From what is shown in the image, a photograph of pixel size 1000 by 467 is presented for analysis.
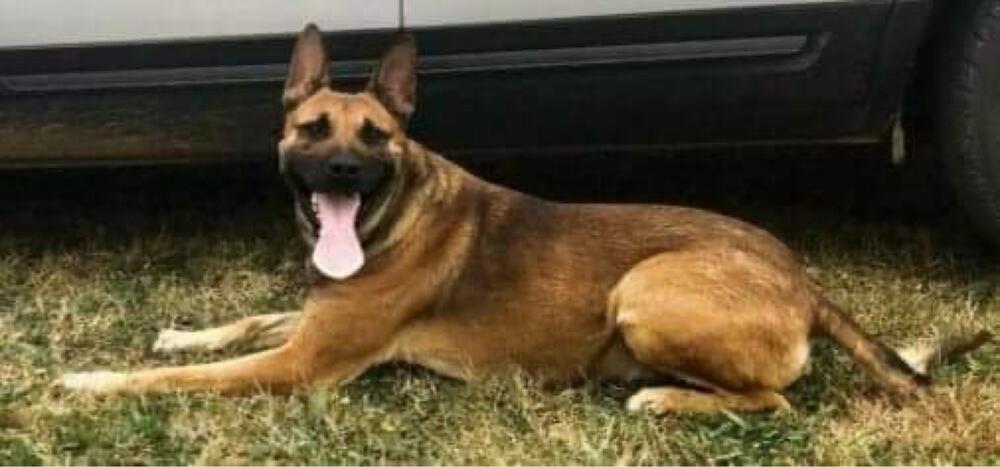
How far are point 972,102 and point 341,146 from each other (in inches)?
65.7

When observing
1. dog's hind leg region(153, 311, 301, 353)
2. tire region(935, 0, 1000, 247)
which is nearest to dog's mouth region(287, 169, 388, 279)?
dog's hind leg region(153, 311, 301, 353)

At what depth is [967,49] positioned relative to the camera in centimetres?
463

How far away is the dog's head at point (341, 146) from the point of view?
412 centimetres

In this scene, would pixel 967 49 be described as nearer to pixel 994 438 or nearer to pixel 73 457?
pixel 994 438

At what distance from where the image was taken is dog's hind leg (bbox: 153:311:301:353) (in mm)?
4523

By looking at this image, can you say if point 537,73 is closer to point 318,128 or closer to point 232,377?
point 318,128

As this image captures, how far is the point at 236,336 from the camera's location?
15.0ft

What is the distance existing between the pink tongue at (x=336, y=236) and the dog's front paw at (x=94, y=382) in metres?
0.52

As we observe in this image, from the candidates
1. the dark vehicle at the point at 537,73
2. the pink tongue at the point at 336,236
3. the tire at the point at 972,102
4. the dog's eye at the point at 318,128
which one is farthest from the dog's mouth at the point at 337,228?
the tire at the point at 972,102

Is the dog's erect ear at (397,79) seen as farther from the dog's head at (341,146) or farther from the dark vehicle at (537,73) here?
the dark vehicle at (537,73)

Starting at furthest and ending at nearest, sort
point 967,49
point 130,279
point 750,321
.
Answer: point 130,279
point 967,49
point 750,321

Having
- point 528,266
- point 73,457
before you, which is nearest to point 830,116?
point 528,266

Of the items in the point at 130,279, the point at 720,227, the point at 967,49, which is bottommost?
the point at 130,279

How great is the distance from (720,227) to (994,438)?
80cm
